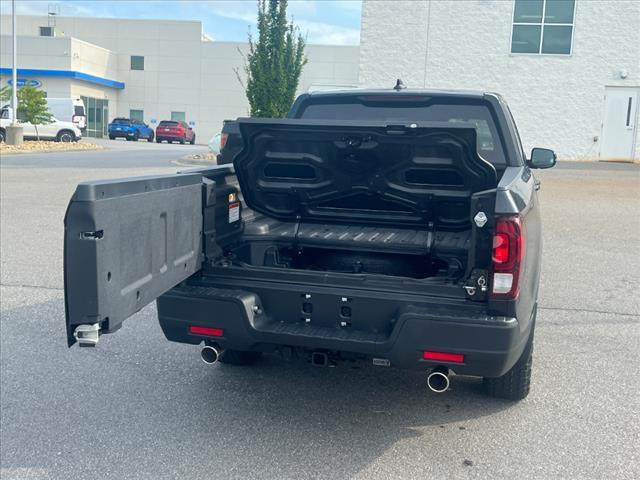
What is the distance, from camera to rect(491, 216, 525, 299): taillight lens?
136 inches

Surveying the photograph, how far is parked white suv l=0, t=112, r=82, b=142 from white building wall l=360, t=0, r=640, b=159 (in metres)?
18.2

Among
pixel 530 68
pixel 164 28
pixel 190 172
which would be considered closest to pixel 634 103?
pixel 530 68

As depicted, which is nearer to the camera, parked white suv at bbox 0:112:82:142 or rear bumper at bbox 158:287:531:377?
rear bumper at bbox 158:287:531:377

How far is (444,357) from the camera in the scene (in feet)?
11.8

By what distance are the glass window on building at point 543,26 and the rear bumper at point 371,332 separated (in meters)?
23.9

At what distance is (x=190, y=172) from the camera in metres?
4.00

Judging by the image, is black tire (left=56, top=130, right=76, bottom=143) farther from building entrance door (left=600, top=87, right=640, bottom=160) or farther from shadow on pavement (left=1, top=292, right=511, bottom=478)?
shadow on pavement (left=1, top=292, right=511, bottom=478)

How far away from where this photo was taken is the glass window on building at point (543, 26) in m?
25.2

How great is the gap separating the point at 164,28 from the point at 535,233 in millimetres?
58812

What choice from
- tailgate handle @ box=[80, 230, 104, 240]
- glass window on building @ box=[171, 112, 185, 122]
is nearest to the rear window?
tailgate handle @ box=[80, 230, 104, 240]

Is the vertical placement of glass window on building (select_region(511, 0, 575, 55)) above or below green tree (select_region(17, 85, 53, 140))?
above

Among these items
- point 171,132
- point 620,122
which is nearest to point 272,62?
point 620,122

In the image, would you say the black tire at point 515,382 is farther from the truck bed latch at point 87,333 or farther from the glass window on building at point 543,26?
the glass window on building at point 543,26

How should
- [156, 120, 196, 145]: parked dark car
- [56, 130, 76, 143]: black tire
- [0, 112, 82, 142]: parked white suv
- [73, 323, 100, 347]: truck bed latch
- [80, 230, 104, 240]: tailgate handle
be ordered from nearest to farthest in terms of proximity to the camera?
[80, 230, 104, 240]: tailgate handle → [73, 323, 100, 347]: truck bed latch → [0, 112, 82, 142]: parked white suv → [56, 130, 76, 143]: black tire → [156, 120, 196, 145]: parked dark car
